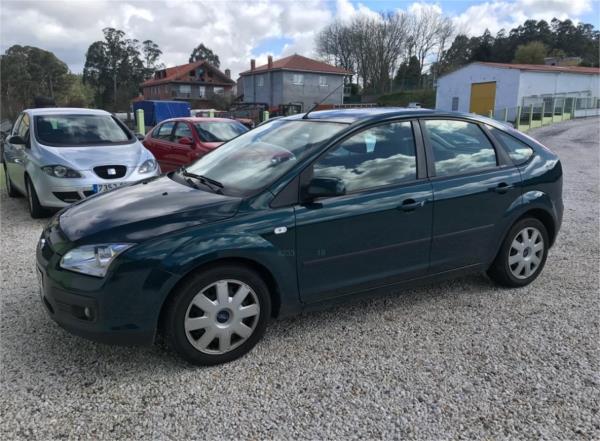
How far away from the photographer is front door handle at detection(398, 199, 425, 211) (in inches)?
139

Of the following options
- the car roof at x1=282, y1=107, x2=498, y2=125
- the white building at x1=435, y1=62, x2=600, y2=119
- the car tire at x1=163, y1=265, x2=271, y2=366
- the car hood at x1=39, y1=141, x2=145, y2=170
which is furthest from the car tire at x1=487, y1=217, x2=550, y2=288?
the white building at x1=435, y1=62, x2=600, y2=119

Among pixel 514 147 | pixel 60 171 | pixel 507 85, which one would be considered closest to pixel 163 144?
pixel 60 171

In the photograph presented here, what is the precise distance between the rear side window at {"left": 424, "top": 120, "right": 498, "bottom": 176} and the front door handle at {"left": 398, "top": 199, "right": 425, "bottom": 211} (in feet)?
1.13

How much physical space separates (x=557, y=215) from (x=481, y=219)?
3.38 ft

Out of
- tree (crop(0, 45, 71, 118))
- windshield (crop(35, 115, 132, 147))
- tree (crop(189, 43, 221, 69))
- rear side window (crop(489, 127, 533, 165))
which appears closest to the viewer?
rear side window (crop(489, 127, 533, 165))

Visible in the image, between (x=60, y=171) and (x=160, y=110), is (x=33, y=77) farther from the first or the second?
(x=60, y=171)

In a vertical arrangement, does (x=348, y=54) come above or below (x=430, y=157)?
above

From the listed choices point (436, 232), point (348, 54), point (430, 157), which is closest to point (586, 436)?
point (436, 232)

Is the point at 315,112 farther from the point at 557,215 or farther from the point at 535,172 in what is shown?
the point at 557,215

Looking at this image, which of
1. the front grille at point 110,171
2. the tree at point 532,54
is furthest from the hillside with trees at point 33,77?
the tree at point 532,54

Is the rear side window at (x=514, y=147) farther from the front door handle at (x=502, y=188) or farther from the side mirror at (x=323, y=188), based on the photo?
the side mirror at (x=323, y=188)

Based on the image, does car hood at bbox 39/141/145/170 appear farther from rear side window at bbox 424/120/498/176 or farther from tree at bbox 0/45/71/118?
tree at bbox 0/45/71/118

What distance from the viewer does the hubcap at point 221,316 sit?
2945 millimetres

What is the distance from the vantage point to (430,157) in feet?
12.3
